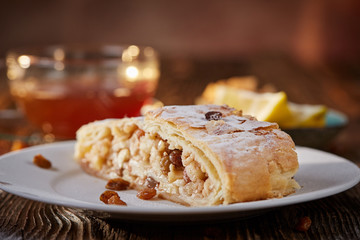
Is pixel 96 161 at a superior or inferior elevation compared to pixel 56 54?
inferior

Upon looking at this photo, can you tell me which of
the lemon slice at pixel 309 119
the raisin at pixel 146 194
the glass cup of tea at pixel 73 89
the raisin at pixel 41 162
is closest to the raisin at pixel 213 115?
the raisin at pixel 146 194

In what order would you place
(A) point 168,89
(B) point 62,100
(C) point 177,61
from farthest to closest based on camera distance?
(C) point 177,61
(A) point 168,89
(B) point 62,100

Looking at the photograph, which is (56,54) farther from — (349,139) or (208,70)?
(208,70)

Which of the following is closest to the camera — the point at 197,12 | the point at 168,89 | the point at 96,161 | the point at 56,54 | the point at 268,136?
the point at 268,136

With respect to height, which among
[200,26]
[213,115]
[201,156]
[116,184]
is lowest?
[200,26]

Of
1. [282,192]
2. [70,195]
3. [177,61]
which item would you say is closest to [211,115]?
[282,192]

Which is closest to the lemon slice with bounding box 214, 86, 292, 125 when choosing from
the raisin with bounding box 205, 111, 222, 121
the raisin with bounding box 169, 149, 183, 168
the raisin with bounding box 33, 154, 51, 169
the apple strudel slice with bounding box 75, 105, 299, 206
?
the apple strudel slice with bounding box 75, 105, 299, 206

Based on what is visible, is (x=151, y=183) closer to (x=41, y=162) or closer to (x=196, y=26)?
(x=41, y=162)

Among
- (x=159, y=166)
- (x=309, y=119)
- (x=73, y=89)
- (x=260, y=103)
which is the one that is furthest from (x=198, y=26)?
(x=159, y=166)
